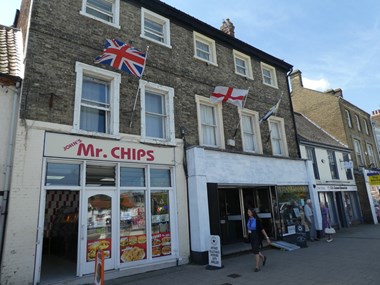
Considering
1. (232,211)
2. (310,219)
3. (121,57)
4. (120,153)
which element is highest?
(121,57)

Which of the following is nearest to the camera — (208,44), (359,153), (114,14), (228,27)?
(114,14)

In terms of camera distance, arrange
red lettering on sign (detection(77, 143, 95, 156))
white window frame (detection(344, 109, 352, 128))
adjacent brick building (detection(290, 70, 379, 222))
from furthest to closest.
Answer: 1. white window frame (detection(344, 109, 352, 128))
2. adjacent brick building (detection(290, 70, 379, 222))
3. red lettering on sign (detection(77, 143, 95, 156))

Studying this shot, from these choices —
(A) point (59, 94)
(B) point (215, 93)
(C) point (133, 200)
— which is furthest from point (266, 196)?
(A) point (59, 94)

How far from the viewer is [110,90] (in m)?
9.77

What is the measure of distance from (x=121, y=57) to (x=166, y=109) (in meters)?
2.76

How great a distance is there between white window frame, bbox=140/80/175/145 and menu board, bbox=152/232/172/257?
3194mm

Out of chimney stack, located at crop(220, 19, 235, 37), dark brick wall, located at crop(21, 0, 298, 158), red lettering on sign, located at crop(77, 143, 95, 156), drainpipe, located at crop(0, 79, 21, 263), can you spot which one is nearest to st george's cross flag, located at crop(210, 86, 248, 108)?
dark brick wall, located at crop(21, 0, 298, 158)

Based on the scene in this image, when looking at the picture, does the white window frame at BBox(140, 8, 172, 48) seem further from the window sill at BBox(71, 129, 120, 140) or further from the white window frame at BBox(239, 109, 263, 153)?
the white window frame at BBox(239, 109, 263, 153)

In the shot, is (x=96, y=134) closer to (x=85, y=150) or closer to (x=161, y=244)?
(x=85, y=150)

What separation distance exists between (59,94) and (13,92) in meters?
1.18

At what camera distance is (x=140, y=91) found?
33.8ft

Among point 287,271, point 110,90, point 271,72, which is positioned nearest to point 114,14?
point 110,90

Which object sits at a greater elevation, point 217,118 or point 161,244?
point 217,118

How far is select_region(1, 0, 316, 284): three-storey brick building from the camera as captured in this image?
7.83 m
